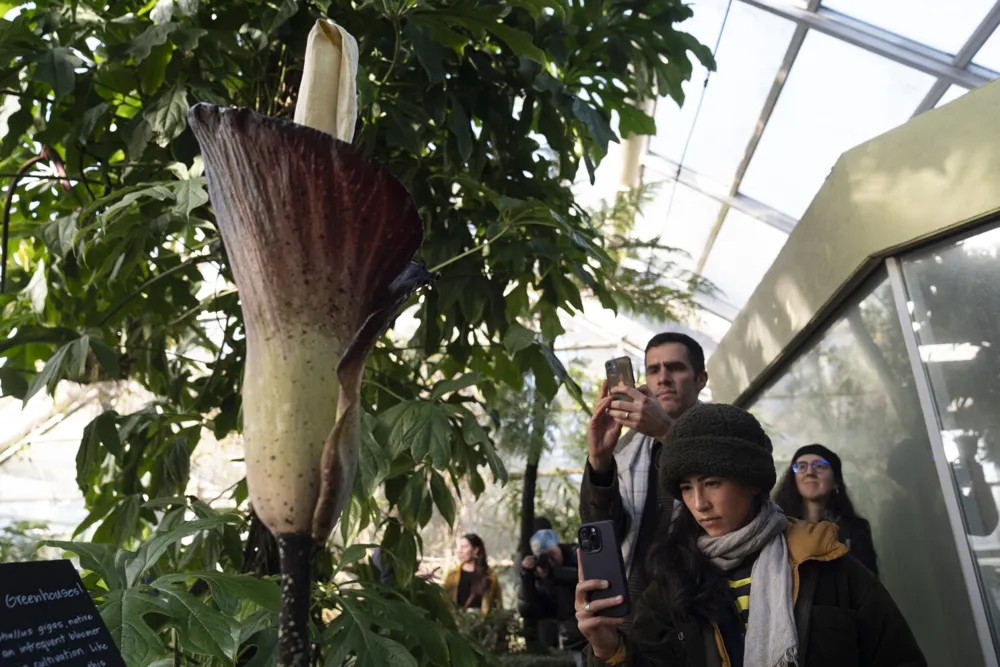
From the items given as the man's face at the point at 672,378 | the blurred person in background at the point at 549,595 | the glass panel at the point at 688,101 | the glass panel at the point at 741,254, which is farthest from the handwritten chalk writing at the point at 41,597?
the glass panel at the point at 741,254

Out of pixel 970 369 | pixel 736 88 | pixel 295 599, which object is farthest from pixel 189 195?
pixel 736 88

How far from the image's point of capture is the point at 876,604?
100 centimetres

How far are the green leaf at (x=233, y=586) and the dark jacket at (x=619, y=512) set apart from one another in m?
0.71

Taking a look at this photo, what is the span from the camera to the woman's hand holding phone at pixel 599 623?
3.12ft

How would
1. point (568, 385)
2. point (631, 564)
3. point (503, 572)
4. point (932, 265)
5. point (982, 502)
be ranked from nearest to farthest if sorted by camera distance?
1. point (568, 385)
2. point (631, 564)
3. point (982, 502)
4. point (932, 265)
5. point (503, 572)

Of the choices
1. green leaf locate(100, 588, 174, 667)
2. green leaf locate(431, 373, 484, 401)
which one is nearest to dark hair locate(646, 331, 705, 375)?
green leaf locate(431, 373, 484, 401)

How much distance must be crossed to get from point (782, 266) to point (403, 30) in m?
2.17

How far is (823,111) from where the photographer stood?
14.4ft

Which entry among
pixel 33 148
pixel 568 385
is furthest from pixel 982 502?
pixel 33 148

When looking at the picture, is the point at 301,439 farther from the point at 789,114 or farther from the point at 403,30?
the point at 789,114

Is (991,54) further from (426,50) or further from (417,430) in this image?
(417,430)

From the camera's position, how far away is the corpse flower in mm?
327

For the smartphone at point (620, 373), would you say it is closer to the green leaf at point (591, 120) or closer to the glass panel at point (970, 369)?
the green leaf at point (591, 120)

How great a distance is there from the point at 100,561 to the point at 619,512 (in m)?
0.88
